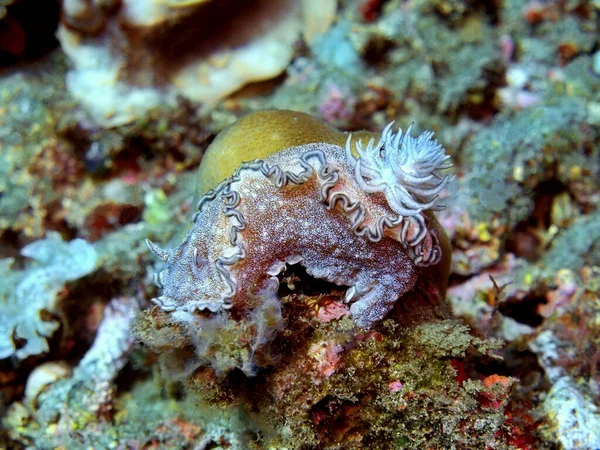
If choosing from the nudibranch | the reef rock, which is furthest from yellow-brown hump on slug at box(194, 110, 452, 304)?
the reef rock

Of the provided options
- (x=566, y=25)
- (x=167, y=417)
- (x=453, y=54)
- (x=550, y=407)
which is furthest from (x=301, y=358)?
(x=566, y=25)

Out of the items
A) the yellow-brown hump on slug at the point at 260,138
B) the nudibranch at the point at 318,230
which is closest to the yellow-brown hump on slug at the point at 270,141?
the yellow-brown hump on slug at the point at 260,138

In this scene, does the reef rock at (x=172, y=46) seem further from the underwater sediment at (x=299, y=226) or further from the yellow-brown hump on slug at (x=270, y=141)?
the yellow-brown hump on slug at (x=270, y=141)

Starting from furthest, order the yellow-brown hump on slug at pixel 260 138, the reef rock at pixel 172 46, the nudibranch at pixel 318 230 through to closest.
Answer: the reef rock at pixel 172 46
the yellow-brown hump on slug at pixel 260 138
the nudibranch at pixel 318 230

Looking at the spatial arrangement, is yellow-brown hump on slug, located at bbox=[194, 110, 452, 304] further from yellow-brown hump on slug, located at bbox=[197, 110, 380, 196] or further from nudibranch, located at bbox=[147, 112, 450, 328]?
nudibranch, located at bbox=[147, 112, 450, 328]

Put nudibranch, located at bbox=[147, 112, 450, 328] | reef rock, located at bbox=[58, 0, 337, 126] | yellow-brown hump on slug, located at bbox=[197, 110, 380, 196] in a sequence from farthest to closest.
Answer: reef rock, located at bbox=[58, 0, 337, 126]
yellow-brown hump on slug, located at bbox=[197, 110, 380, 196]
nudibranch, located at bbox=[147, 112, 450, 328]

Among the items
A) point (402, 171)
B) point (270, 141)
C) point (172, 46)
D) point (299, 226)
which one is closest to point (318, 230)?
point (299, 226)

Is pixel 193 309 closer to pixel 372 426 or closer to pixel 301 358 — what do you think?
pixel 301 358
